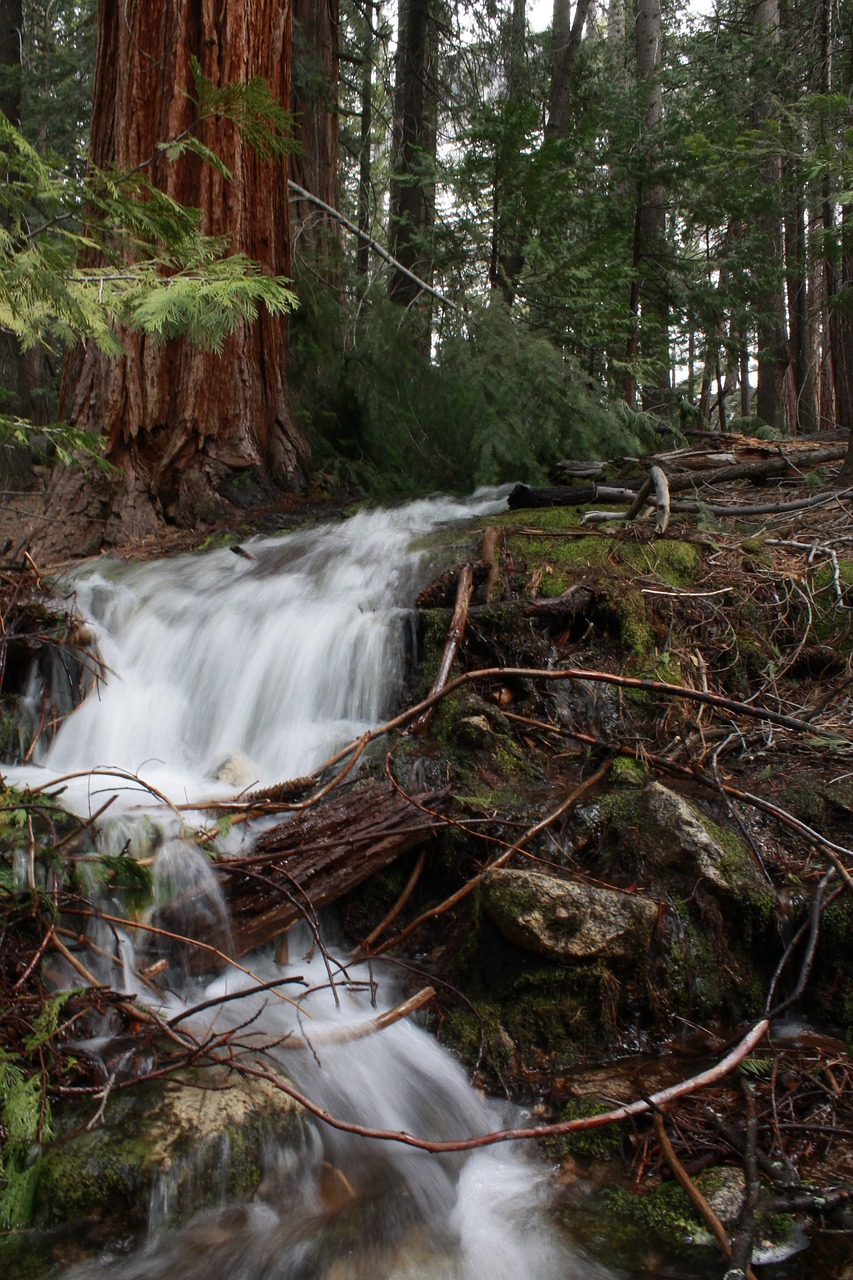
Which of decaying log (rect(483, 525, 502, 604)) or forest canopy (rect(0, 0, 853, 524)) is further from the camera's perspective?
forest canopy (rect(0, 0, 853, 524))

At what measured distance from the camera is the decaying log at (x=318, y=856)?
3.15 m

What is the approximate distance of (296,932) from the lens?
338cm

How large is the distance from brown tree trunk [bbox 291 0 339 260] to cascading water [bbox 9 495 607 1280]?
15.2 ft

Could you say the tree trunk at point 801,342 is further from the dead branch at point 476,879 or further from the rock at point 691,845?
the dead branch at point 476,879

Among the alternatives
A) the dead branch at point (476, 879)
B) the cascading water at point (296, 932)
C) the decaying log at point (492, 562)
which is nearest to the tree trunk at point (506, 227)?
the decaying log at point (492, 562)

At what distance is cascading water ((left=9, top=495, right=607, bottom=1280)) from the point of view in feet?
7.47

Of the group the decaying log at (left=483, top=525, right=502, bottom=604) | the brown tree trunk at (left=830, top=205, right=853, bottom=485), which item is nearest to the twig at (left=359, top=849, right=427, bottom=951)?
the decaying log at (left=483, top=525, right=502, bottom=604)

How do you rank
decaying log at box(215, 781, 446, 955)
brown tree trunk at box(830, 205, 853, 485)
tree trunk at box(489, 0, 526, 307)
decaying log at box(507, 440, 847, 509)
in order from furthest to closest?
tree trunk at box(489, 0, 526, 307) < brown tree trunk at box(830, 205, 853, 485) < decaying log at box(507, 440, 847, 509) < decaying log at box(215, 781, 446, 955)

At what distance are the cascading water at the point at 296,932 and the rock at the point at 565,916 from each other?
0.49 m

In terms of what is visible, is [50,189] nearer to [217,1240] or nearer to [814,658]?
[217,1240]

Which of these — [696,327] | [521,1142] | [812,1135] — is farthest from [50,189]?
[696,327]

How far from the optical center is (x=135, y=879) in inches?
117

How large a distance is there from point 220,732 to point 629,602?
225 centimetres

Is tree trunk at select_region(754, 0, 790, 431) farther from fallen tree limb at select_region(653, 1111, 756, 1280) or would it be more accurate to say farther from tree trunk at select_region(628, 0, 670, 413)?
fallen tree limb at select_region(653, 1111, 756, 1280)
